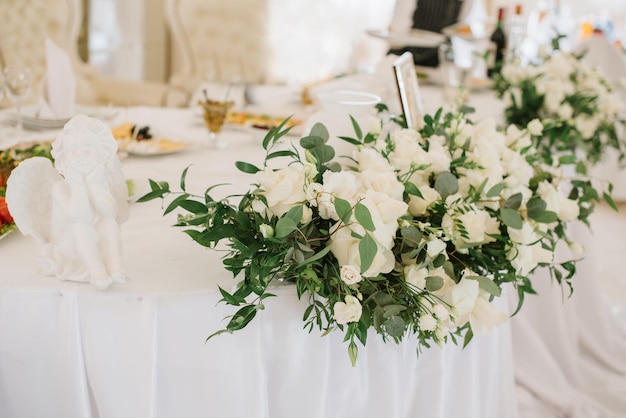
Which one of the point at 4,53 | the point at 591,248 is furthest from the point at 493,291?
the point at 4,53

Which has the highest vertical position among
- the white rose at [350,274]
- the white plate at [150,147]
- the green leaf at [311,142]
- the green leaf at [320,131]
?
the green leaf at [320,131]

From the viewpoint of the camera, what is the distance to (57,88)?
192 cm

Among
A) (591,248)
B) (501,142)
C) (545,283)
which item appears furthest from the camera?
(591,248)

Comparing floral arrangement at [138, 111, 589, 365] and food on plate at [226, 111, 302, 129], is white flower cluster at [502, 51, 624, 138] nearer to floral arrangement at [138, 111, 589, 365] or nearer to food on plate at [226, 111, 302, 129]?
food on plate at [226, 111, 302, 129]

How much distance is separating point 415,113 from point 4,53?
243 centimetres

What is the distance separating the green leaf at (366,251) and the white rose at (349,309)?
52 millimetres

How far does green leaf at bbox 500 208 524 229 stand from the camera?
1081 millimetres

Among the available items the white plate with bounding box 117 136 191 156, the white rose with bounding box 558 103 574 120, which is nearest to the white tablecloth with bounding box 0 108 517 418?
the white plate with bounding box 117 136 191 156

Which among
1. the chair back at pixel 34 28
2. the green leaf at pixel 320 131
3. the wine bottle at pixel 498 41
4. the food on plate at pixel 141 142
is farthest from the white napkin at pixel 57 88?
the wine bottle at pixel 498 41

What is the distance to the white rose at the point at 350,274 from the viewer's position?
0.88 m

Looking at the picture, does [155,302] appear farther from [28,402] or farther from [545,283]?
[545,283]

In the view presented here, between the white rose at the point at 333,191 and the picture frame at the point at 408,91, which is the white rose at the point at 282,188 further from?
the picture frame at the point at 408,91

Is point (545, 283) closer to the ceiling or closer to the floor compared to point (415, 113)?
closer to the floor

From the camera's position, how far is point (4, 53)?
3.24 m
